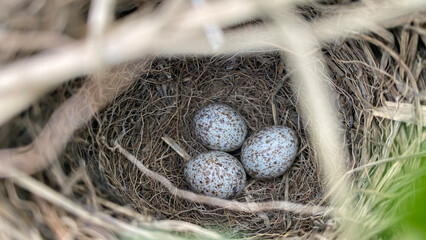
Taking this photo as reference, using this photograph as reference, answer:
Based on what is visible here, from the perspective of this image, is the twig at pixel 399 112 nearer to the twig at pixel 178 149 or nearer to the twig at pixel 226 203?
the twig at pixel 226 203

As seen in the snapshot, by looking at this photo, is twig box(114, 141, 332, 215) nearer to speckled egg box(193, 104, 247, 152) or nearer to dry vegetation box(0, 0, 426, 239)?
dry vegetation box(0, 0, 426, 239)

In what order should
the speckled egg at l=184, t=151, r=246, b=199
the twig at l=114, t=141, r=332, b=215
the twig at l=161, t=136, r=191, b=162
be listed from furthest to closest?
the twig at l=161, t=136, r=191, b=162 → the speckled egg at l=184, t=151, r=246, b=199 → the twig at l=114, t=141, r=332, b=215

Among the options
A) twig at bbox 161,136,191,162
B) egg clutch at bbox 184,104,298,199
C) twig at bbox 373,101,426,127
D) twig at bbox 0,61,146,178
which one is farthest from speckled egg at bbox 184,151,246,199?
twig at bbox 373,101,426,127

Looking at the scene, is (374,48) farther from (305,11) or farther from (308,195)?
(308,195)

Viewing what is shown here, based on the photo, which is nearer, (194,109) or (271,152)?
(271,152)

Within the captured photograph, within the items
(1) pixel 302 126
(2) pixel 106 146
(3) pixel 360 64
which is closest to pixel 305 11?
(3) pixel 360 64

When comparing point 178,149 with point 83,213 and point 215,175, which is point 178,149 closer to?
point 215,175

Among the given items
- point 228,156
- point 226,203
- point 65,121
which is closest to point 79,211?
point 65,121

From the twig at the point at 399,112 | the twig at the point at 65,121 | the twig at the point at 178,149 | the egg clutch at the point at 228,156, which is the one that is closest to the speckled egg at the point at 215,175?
the egg clutch at the point at 228,156
